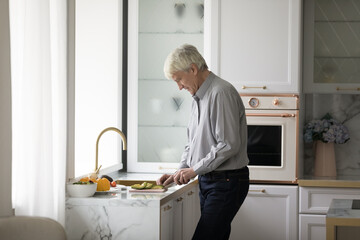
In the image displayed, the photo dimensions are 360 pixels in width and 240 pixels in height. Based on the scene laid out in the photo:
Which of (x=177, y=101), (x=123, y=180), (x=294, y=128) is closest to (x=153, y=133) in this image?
(x=177, y=101)

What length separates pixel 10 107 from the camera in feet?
7.04

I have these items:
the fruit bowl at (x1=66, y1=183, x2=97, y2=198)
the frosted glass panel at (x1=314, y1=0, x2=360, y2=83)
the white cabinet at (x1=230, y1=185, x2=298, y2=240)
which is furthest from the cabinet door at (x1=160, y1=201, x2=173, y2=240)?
the frosted glass panel at (x1=314, y1=0, x2=360, y2=83)

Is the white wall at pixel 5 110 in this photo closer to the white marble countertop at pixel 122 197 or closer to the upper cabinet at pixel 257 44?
the white marble countertop at pixel 122 197

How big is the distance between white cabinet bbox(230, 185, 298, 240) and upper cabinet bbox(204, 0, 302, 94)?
0.67 metres

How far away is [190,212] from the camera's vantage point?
3.56 m

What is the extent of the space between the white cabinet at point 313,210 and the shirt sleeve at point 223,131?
135cm

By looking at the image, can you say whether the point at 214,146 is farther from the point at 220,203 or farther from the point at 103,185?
the point at 103,185

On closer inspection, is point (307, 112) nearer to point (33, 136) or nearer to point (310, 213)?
point (310, 213)

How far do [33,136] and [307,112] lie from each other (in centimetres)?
255

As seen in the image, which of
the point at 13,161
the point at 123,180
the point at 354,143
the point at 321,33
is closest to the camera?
the point at 13,161

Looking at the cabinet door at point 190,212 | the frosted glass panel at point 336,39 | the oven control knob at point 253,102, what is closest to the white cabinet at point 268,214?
the cabinet door at point 190,212

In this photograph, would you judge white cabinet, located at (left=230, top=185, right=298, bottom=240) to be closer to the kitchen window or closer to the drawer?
the drawer

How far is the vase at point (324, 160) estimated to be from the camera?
407 cm

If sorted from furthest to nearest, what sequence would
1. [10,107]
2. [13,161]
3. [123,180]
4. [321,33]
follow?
[321,33] < [123,180] < [13,161] < [10,107]
